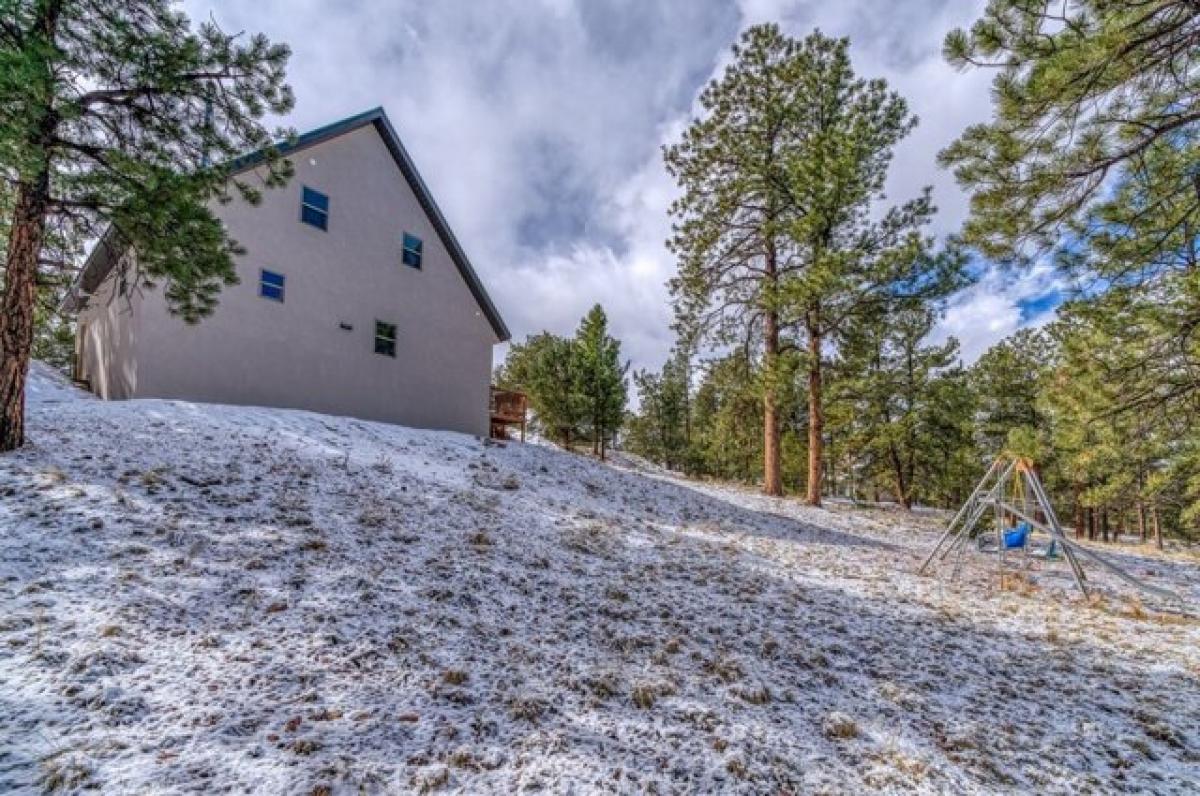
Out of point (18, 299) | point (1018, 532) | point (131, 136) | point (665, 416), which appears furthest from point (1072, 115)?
point (665, 416)

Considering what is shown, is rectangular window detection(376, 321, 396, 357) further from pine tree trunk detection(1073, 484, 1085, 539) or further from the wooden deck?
pine tree trunk detection(1073, 484, 1085, 539)

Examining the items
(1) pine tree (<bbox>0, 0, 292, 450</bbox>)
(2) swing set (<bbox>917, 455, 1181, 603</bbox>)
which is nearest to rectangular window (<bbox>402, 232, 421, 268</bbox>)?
(1) pine tree (<bbox>0, 0, 292, 450</bbox>)

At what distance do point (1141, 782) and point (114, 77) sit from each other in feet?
33.2

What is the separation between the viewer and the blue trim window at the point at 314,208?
36.3 ft

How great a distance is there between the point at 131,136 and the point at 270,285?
533 cm

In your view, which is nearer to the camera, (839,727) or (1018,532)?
(839,727)

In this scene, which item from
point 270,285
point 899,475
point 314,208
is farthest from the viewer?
point 899,475

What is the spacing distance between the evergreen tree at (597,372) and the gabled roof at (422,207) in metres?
8.62

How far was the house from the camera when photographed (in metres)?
9.70

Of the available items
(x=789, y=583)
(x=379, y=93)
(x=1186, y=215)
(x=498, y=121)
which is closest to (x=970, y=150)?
(x=1186, y=215)

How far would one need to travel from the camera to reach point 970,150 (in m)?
5.30

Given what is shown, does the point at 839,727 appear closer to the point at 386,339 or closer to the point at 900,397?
the point at 386,339

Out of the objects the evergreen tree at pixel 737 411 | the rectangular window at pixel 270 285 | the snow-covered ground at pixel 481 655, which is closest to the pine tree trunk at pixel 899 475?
the evergreen tree at pixel 737 411

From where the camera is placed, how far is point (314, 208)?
1125 centimetres
